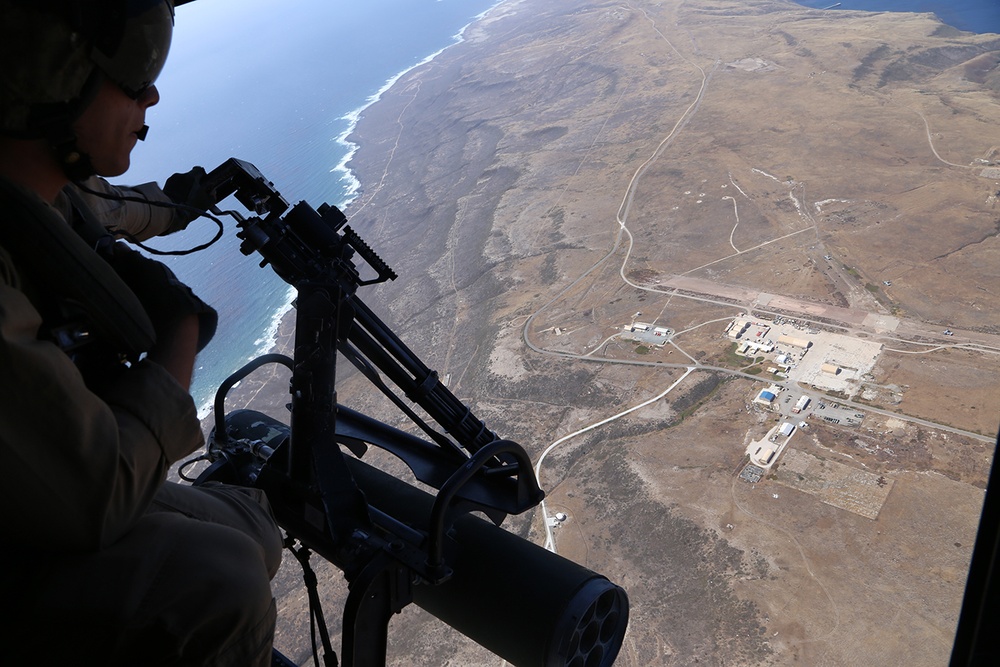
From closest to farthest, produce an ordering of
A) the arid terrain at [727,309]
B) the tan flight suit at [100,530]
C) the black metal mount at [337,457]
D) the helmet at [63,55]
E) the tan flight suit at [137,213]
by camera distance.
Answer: the tan flight suit at [100,530], the helmet at [63,55], the black metal mount at [337,457], the tan flight suit at [137,213], the arid terrain at [727,309]

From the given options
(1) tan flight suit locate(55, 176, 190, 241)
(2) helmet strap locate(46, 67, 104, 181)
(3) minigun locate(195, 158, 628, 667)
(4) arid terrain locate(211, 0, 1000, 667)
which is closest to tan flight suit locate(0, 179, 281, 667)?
(2) helmet strap locate(46, 67, 104, 181)

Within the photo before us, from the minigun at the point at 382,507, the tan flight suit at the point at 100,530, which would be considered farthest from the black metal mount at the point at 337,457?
the tan flight suit at the point at 100,530

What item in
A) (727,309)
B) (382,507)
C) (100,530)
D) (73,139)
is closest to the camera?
(100,530)

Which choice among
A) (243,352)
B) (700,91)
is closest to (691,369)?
(243,352)

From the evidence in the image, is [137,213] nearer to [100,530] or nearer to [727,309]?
[100,530]

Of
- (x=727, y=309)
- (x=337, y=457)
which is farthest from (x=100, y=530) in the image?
(x=727, y=309)

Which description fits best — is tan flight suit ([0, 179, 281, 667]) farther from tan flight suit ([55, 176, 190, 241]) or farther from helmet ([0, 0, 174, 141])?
tan flight suit ([55, 176, 190, 241])

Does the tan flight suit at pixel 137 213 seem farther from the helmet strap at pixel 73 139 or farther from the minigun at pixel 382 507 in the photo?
the helmet strap at pixel 73 139
